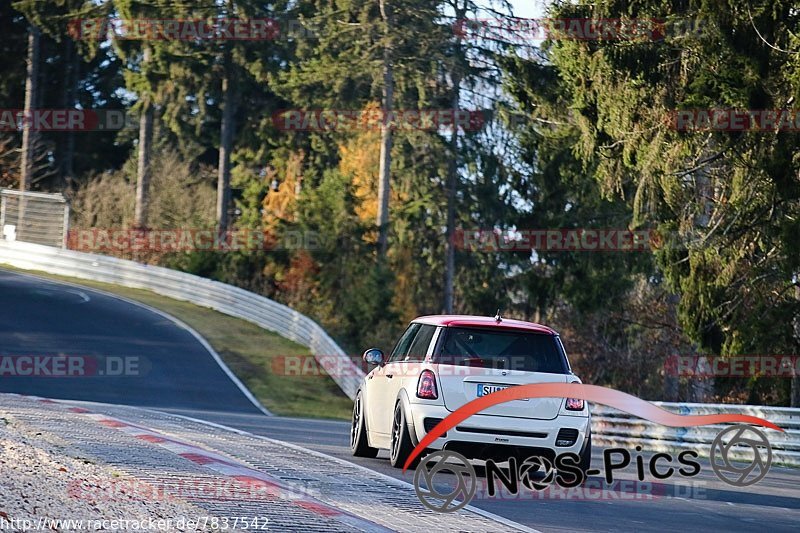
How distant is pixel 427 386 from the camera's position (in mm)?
11555

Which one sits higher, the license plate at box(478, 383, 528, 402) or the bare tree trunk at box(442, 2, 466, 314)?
the bare tree trunk at box(442, 2, 466, 314)

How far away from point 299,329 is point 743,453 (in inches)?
891

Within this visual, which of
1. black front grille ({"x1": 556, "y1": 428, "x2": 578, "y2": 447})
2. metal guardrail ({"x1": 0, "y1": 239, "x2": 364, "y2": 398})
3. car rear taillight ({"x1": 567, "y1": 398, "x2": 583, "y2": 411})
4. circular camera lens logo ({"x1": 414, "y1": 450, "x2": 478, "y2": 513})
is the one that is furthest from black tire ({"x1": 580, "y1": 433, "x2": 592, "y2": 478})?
metal guardrail ({"x1": 0, "y1": 239, "x2": 364, "y2": 398})

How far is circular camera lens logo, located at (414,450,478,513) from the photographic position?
10000 millimetres

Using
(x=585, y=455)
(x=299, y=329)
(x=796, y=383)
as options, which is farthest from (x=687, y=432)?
(x=299, y=329)

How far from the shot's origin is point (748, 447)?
19.2 meters

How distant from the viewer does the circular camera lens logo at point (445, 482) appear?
10.0 metres

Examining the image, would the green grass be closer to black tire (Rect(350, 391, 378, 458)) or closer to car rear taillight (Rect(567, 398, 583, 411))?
black tire (Rect(350, 391, 378, 458))

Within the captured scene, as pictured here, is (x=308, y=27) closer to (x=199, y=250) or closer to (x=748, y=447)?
(x=199, y=250)

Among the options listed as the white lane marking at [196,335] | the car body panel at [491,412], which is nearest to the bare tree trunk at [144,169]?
the white lane marking at [196,335]

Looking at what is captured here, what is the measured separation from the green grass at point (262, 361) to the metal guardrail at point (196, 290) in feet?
1.20

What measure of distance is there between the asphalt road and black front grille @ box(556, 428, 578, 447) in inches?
18.9

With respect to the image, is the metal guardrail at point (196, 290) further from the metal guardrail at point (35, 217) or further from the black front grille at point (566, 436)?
the black front grille at point (566, 436)

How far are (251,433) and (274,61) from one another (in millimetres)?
39586
